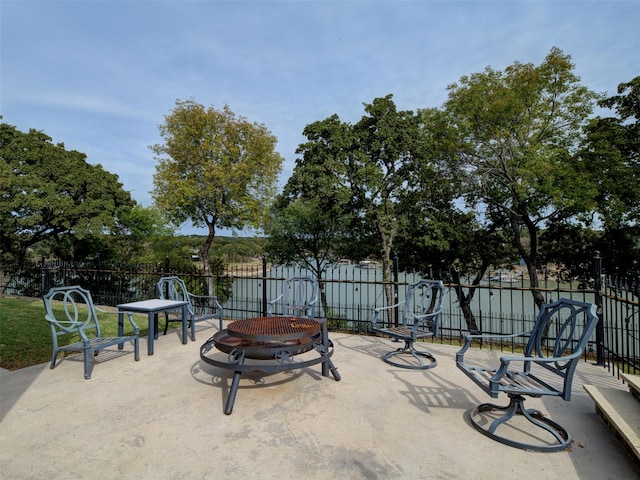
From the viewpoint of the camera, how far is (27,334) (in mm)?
5453

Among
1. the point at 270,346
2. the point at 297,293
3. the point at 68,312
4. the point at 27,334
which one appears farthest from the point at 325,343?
the point at 27,334

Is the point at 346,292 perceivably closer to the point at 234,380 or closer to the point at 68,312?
the point at 234,380

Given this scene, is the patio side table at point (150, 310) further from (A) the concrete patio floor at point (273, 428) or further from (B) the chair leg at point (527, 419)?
(B) the chair leg at point (527, 419)

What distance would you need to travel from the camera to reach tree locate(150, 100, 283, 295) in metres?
14.4

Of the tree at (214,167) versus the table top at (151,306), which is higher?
the tree at (214,167)

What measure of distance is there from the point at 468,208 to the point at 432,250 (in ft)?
9.82

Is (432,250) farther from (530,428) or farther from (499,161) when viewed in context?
(530,428)

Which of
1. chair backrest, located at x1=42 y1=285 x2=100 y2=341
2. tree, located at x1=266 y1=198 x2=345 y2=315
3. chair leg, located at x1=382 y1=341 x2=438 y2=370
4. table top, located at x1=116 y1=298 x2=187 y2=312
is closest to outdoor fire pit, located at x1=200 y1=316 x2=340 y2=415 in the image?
chair leg, located at x1=382 y1=341 x2=438 y2=370

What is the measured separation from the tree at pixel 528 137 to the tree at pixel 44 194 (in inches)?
698

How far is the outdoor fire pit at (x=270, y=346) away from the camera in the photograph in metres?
2.95

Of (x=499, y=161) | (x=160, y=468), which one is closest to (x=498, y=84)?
(x=499, y=161)

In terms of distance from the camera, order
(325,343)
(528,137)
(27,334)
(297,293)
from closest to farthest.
Result: 1. (325,343)
2. (297,293)
3. (27,334)
4. (528,137)

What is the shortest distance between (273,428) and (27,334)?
5445 millimetres

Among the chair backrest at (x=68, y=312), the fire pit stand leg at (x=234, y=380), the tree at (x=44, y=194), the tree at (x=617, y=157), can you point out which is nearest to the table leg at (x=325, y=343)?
the fire pit stand leg at (x=234, y=380)
